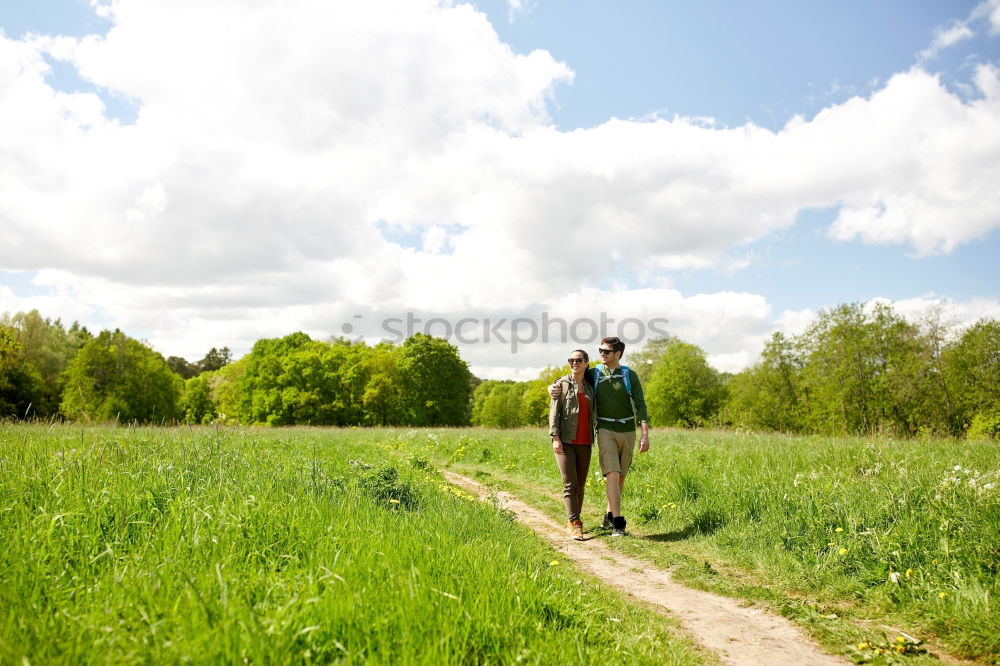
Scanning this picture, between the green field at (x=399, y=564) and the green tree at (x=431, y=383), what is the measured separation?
4704 centimetres

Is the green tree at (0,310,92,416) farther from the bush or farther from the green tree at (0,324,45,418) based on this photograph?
the bush

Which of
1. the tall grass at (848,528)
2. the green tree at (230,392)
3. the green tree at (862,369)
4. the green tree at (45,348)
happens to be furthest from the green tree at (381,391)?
the tall grass at (848,528)

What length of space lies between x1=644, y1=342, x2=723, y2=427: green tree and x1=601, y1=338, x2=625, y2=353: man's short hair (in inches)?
2227

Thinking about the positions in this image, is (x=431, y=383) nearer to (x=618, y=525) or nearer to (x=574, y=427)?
(x=574, y=427)

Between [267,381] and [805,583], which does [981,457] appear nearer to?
[805,583]

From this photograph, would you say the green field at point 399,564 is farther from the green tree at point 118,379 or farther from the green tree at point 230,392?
the green tree at point 230,392

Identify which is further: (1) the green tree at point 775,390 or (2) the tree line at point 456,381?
(1) the green tree at point 775,390

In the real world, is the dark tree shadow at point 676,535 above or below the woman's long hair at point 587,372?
below

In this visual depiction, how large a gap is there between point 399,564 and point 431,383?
51.9m

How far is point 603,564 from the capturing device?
20.8ft

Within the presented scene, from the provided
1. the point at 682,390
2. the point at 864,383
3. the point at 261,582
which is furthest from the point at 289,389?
the point at 261,582

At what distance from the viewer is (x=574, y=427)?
8031mm

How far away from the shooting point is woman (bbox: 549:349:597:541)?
8023 millimetres

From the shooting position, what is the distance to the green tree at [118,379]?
144ft
